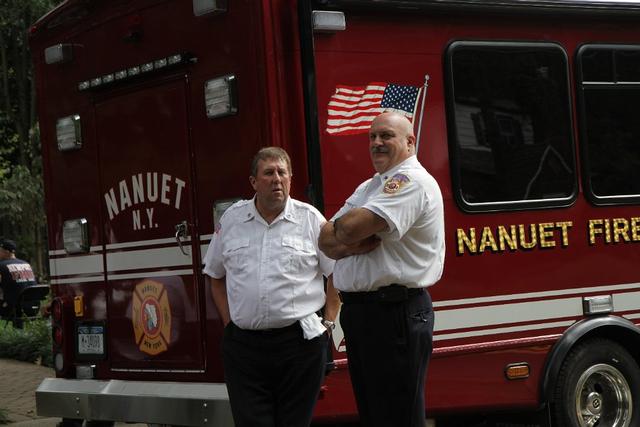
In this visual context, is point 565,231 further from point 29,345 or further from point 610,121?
point 29,345

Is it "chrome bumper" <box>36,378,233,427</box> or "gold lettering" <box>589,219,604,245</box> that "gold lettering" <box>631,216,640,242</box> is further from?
"chrome bumper" <box>36,378,233,427</box>

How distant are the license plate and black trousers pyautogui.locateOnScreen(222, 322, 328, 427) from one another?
220 cm

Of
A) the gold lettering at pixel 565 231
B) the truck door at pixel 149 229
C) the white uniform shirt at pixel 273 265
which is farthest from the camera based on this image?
the gold lettering at pixel 565 231

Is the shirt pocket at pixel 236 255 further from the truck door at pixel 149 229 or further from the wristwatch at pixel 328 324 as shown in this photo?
the truck door at pixel 149 229

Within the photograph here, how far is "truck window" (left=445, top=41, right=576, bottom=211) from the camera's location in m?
6.93

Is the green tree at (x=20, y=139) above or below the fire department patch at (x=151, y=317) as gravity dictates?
above

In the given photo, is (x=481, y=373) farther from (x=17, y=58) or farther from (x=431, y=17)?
(x=17, y=58)

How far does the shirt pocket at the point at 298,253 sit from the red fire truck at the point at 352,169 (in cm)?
72

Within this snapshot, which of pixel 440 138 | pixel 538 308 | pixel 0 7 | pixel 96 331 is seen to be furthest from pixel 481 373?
pixel 0 7

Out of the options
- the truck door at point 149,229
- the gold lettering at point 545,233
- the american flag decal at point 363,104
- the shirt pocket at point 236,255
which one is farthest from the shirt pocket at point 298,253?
the gold lettering at point 545,233

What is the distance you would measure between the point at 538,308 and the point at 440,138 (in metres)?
1.19

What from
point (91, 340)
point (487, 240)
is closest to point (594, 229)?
point (487, 240)

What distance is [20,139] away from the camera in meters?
26.1

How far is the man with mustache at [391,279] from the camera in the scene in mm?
Answer: 4977
